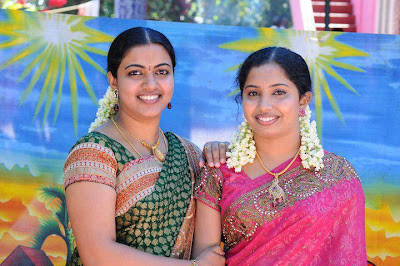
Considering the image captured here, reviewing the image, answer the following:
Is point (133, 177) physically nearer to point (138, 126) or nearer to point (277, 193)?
point (138, 126)

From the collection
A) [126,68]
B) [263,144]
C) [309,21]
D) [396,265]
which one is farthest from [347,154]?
[309,21]

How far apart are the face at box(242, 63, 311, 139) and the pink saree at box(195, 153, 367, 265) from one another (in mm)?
214

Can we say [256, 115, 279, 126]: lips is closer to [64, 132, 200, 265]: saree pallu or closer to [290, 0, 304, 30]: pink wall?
[64, 132, 200, 265]: saree pallu

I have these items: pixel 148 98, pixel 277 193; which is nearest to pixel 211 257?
pixel 277 193

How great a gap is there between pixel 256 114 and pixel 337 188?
0.48m

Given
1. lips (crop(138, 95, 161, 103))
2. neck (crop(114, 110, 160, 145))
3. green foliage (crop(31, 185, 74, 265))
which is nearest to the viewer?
lips (crop(138, 95, 161, 103))

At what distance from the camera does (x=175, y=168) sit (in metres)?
2.48

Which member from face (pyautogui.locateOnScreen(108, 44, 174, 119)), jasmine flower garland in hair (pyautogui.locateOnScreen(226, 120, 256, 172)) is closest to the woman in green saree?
face (pyautogui.locateOnScreen(108, 44, 174, 119))

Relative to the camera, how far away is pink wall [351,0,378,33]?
23.1ft

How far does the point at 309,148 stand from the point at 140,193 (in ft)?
2.56

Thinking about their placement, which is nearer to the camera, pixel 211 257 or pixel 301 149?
pixel 211 257

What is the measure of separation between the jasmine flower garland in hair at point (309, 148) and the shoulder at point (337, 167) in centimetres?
4

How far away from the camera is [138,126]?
249 centimetres

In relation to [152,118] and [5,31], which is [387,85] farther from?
[5,31]
